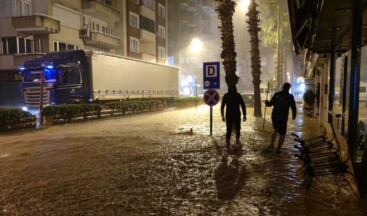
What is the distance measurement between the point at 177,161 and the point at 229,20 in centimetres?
877

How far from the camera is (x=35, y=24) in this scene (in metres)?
26.5

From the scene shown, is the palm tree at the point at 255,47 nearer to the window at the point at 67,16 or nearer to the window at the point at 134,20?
the window at the point at 67,16

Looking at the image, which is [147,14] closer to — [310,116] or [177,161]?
[310,116]

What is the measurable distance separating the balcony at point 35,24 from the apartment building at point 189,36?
3629cm

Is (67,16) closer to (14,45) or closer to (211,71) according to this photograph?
(14,45)

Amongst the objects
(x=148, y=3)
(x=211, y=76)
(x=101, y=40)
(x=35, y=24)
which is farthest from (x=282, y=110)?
(x=148, y=3)

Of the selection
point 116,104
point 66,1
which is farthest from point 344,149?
point 66,1

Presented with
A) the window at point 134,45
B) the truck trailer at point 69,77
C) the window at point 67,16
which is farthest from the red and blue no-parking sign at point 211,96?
the window at point 134,45

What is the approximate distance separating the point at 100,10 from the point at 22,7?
7.34 meters

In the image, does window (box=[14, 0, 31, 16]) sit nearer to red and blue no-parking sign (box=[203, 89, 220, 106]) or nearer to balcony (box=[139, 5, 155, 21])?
balcony (box=[139, 5, 155, 21])

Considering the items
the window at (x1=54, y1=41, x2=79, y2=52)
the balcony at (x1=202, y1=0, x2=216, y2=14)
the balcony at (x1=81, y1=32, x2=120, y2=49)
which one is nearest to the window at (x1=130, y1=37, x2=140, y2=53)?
the balcony at (x1=81, y1=32, x2=120, y2=49)

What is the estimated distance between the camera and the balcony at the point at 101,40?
107 ft

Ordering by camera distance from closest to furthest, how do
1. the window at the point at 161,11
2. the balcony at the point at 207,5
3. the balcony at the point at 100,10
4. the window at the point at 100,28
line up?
the balcony at the point at 100,10, the window at the point at 100,28, the window at the point at 161,11, the balcony at the point at 207,5

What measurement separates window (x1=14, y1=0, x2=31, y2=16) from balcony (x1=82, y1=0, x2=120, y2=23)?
17.7 feet
